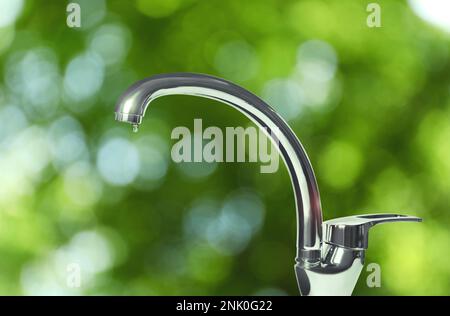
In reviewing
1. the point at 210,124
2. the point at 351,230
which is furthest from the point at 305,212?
the point at 210,124

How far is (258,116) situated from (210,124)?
1.52ft

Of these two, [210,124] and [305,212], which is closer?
[305,212]

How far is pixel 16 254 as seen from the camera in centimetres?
102

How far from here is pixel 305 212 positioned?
59cm

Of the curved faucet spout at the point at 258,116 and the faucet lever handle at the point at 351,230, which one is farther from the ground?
the curved faucet spout at the point at 258,116

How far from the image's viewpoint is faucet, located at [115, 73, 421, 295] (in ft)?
1.81

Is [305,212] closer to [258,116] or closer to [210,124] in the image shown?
[258,116]

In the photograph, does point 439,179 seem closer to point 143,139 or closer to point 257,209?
point 257,209

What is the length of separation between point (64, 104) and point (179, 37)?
0.26 metres

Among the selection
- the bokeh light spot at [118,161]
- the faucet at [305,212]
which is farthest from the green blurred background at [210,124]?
the faucet at [305,212]

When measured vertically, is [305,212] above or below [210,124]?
below

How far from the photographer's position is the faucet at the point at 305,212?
1.81 feet

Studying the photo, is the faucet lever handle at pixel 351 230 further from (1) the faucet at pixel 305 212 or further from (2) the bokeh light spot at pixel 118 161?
(2) the bokeh light spot at pixel 118 161
